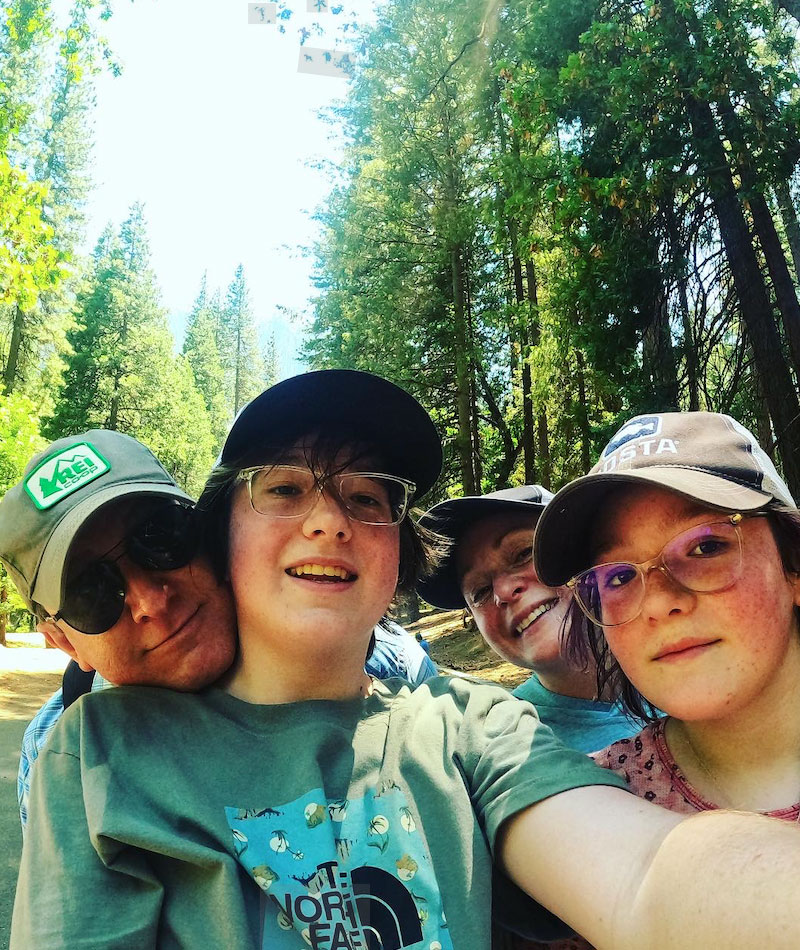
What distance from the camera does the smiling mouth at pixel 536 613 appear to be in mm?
2573

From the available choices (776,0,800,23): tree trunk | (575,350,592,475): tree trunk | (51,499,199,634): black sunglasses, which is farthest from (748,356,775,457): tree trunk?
(51,499,199,634): black sunglasses

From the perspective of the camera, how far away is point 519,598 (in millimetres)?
2613

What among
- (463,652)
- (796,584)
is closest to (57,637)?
(796,584)

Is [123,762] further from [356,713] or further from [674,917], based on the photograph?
[674,917]

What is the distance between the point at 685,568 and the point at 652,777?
1.68ft

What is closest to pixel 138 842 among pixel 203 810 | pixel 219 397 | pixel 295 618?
pixel 203 810

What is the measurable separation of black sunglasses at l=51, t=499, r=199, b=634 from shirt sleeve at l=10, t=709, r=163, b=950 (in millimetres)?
406

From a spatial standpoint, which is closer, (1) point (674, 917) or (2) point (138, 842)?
(1) point (674, 917)

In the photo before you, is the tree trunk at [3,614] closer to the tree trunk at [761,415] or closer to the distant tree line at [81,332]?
the distant tree line at [81,332]

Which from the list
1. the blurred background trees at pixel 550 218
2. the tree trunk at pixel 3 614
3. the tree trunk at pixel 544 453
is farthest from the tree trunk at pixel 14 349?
the tree trunk at pixel 544 453

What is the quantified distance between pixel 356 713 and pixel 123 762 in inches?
21.0

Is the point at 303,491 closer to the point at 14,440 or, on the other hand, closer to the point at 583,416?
the point at 583,416

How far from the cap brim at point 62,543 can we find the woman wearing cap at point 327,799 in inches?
10.1

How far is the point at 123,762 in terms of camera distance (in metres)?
1.55
